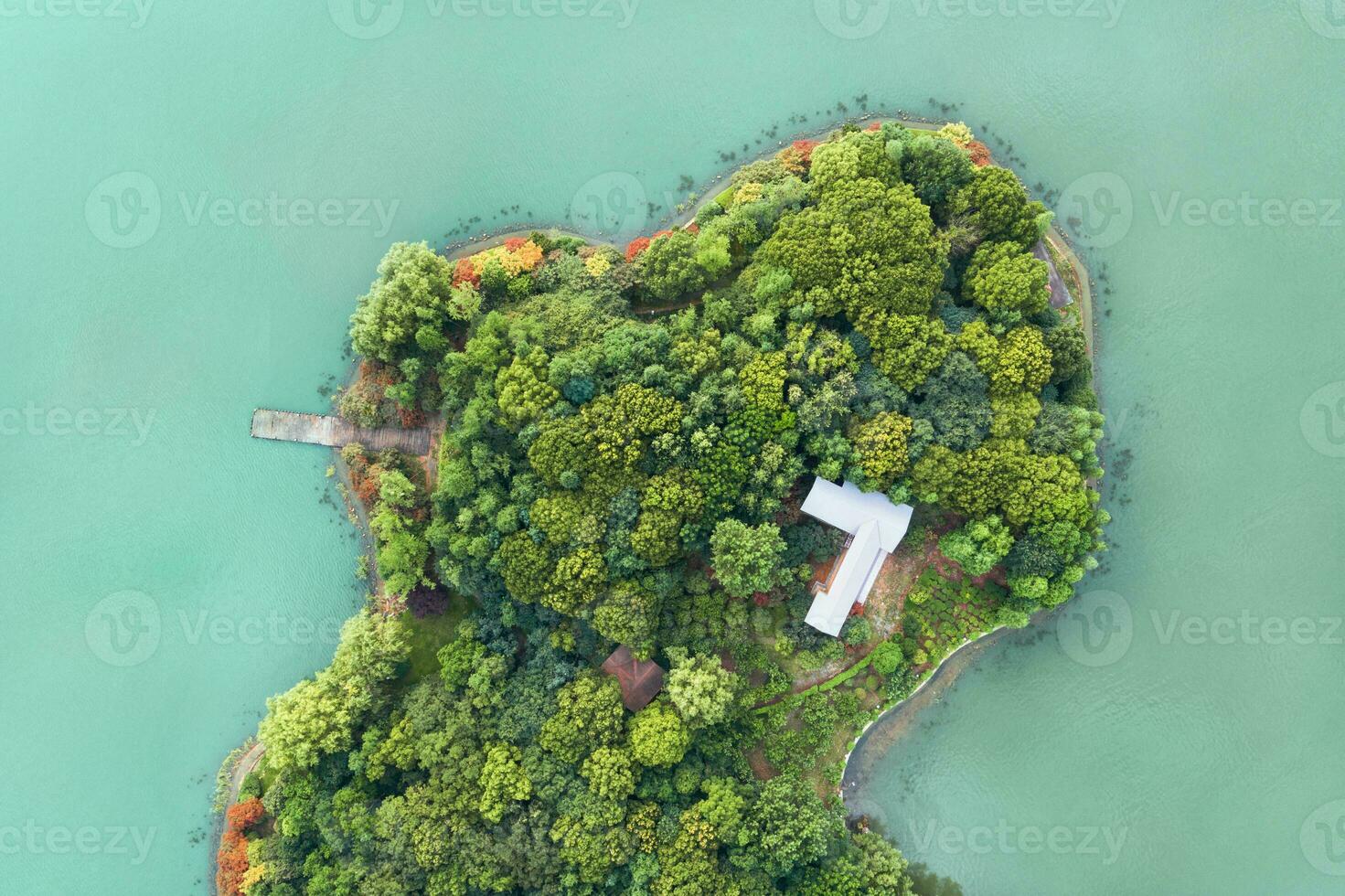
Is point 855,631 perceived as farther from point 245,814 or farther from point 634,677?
point 245,814

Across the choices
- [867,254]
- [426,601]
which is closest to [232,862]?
[426,601]

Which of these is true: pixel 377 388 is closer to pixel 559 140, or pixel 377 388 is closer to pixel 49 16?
pixel 559 140

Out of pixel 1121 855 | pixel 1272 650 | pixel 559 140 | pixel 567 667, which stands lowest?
pixel 1121 855

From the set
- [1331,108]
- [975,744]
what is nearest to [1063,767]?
[975,744]

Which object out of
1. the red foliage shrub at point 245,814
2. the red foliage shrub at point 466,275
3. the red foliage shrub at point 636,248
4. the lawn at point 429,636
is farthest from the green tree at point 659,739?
the red foliage shrub at point 466,275

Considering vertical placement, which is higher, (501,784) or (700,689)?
(700,689)

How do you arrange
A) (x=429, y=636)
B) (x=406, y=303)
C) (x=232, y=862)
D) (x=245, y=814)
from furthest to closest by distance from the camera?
(x=429, y=636)
(x=245, y=814)
(x=232, y=862)
(x=406, y=303)

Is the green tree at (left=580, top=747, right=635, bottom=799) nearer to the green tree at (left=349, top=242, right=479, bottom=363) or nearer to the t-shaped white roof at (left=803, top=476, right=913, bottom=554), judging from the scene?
the t-shaped white roof at (left=803, top=476, right=913, bottom=554)
